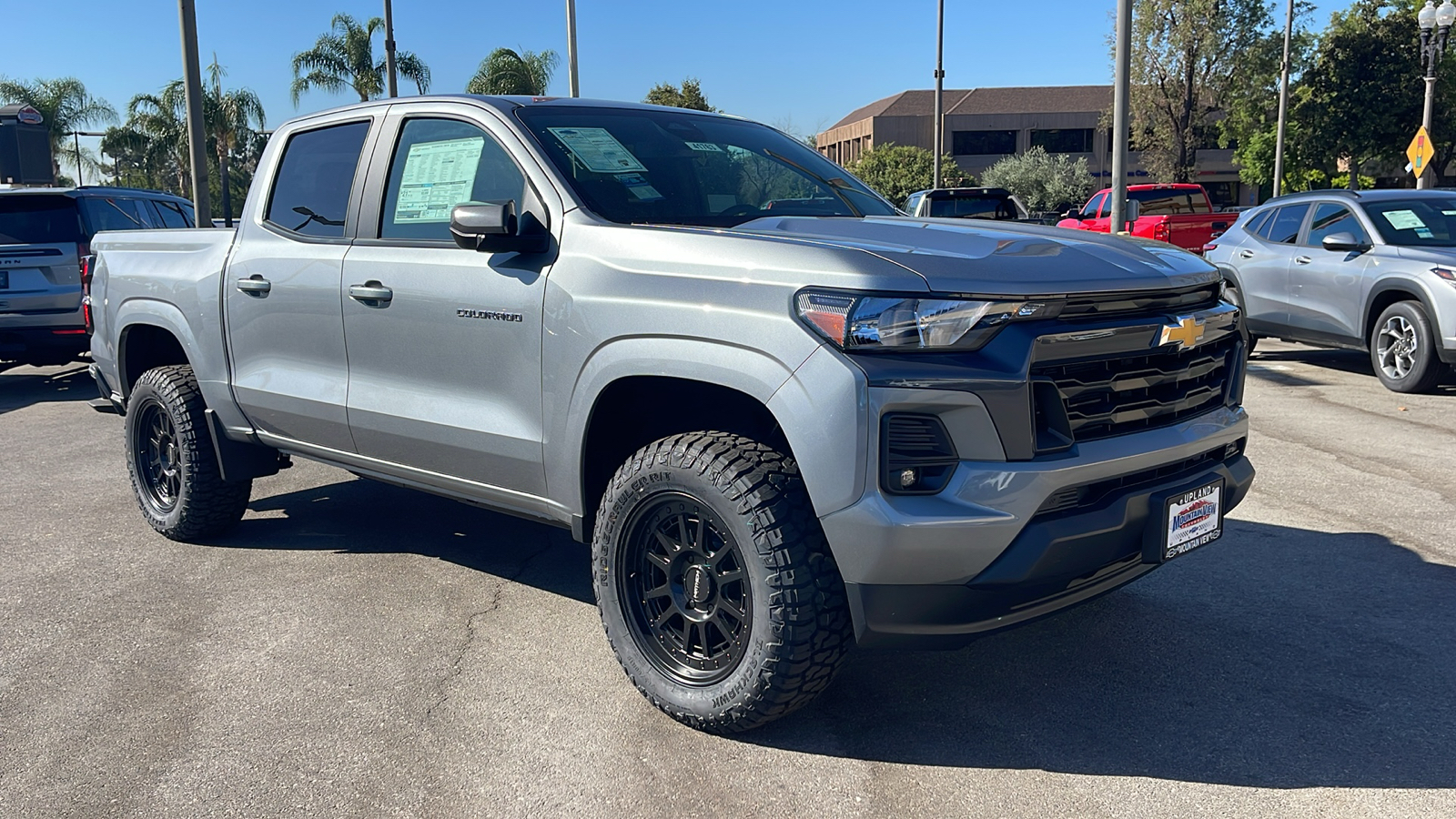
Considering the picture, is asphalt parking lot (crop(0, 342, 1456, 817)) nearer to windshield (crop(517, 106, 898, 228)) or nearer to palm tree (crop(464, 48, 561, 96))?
windshield (crop(517, 106, 898, 228))

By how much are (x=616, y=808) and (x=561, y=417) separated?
1231mm

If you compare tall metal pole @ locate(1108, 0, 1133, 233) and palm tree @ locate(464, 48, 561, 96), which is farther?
palm tree @ locate(464, 48, 561, 96)

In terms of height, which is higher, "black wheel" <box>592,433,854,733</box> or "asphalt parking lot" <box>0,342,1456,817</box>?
"black wheel" <box>592,433,854,733</box>

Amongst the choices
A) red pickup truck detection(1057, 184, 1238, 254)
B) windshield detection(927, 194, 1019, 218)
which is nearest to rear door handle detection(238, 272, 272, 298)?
red pickup truck detection(1057, 184, 1238, 254)

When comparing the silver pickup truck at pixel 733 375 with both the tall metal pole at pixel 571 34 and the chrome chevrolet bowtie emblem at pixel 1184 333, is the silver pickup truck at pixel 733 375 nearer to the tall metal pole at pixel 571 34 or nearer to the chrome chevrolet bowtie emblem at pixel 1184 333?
the chrome chevrolet bowtie emblem at pixel 1184 333

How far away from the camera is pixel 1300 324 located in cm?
1032

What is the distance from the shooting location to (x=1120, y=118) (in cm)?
1451

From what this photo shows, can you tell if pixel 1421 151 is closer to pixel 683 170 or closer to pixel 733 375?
pixel 683 170

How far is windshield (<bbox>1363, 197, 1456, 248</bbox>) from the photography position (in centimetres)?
934

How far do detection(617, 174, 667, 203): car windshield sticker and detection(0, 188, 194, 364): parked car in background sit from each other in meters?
8.24

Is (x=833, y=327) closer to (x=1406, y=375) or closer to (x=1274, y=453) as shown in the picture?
(x=1274, y=453)

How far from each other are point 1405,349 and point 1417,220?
3.69 feet

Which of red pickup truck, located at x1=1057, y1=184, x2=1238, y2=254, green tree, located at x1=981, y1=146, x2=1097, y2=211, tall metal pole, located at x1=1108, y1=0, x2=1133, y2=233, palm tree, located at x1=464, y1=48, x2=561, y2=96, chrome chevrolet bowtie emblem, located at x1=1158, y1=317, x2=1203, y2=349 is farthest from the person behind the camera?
green tree, located at x1=981, y1=146, x2=1097, y2=211

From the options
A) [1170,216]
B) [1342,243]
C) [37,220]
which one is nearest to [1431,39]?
[1170,216]
